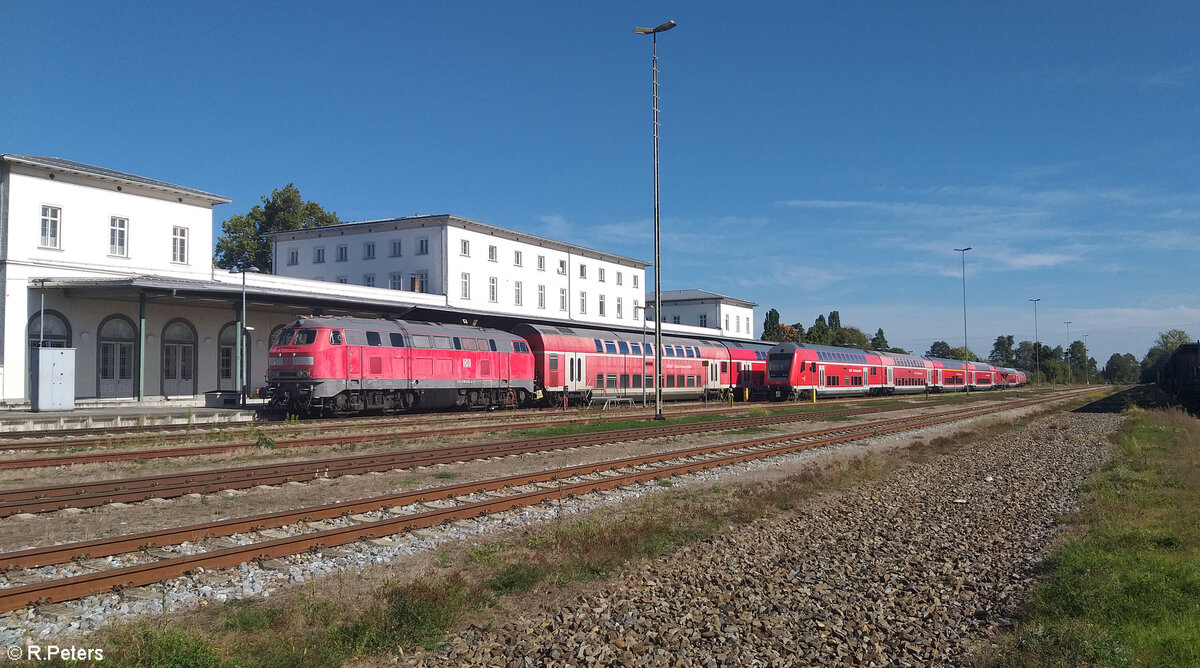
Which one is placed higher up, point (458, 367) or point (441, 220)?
point (441, 220)

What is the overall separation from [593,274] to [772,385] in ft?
99.4

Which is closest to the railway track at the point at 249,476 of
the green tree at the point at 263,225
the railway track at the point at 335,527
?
the railway track at the point at 335,527

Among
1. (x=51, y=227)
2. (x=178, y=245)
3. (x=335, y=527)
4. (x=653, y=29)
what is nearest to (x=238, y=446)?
(x=335, y=527)

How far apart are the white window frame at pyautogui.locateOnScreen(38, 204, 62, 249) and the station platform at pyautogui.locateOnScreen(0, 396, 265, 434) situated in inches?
306

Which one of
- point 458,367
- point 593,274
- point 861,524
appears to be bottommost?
point 861,524

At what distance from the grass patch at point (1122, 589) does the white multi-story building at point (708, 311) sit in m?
78.8

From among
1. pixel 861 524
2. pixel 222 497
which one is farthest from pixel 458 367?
pixel 861 524

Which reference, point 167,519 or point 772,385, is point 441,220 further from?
point 167,519

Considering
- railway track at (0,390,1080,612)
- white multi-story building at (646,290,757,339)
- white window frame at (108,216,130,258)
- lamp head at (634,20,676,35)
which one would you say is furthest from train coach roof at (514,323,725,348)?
white multi-story building at (646,290,757,339)

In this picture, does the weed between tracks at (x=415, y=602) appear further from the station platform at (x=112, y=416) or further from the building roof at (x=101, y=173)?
the building roof at (x=101, y=173)

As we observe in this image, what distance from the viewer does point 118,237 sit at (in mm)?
39438

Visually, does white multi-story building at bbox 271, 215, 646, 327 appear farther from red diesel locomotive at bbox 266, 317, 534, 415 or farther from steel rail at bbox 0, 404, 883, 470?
steel rail at bbox 0, 404, 883, 470

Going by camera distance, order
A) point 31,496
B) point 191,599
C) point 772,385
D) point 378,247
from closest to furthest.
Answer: point 191,599 → point 31,496 → point 772,385 → point 378,247

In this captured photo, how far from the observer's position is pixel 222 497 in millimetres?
12516
